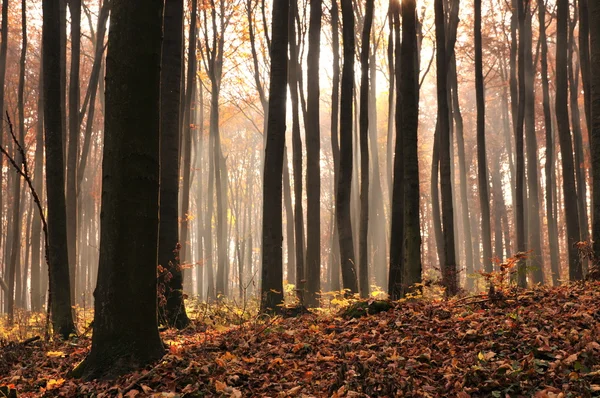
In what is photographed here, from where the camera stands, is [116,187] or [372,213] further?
[372,213]

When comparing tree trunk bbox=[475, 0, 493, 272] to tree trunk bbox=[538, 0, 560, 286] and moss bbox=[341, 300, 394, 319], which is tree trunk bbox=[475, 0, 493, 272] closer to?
tree trunk bbox=[538, 0, 560, 286]

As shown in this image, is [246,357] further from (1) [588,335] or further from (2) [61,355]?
(1) [588,335]

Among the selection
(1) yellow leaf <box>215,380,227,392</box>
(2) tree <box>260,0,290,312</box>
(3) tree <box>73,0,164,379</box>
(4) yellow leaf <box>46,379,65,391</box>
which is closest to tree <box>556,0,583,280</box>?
(2) tree <box>260,0,290,312</box>

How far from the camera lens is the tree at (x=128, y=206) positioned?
4.00m

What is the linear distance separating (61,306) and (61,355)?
1.72 metres

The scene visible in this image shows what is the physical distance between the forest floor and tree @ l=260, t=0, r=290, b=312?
6.96 ft

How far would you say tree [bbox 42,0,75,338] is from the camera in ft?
21.4

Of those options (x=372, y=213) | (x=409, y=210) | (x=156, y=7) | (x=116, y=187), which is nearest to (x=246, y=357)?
(x=116, y=187)

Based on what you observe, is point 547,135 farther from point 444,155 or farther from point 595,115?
point 595,115

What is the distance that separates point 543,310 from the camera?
4988 mm

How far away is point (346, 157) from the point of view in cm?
953

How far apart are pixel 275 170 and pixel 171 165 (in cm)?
180

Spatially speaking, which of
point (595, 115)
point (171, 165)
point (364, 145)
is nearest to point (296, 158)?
point (364, 145)

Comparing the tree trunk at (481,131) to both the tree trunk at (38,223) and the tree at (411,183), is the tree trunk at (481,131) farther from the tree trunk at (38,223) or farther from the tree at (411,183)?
the tree trunk at (38,223)
